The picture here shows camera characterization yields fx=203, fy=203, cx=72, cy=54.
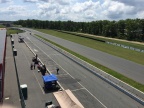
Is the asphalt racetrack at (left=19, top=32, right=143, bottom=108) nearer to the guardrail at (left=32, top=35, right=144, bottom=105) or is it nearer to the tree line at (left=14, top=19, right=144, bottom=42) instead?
the guardrail at (left=32, top=35, right=144, bottom=105)

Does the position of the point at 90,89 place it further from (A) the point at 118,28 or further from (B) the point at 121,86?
(A) the point at 118,28

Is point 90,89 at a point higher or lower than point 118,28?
lower

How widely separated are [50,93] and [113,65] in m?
19.1

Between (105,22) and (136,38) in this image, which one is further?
(105,22)

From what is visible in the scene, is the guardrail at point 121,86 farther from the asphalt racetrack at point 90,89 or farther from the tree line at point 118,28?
the tree line at point 118,28

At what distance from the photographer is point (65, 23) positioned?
563 feet

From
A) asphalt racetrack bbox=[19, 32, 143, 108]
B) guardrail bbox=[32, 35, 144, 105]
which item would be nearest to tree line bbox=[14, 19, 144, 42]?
asphalt racetrack bbox=[19, 32, 143, 108]

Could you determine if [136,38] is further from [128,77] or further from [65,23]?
[65,23]

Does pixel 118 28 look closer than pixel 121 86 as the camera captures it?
No

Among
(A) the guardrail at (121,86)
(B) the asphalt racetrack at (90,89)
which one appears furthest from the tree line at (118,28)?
(A) the guardrail at (121,86)

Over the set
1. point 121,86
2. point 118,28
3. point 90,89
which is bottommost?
point 90,89

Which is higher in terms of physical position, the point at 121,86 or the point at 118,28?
the point at 118,28

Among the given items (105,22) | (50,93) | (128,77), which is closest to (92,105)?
(50,93)

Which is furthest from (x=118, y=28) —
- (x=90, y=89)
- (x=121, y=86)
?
(x=90, y=89)
